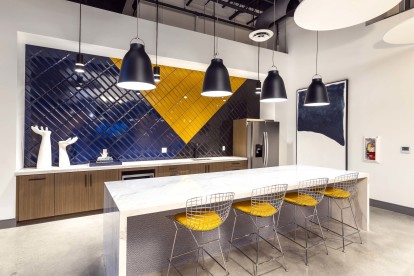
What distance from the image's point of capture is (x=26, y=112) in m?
3.86

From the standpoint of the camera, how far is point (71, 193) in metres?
3.71

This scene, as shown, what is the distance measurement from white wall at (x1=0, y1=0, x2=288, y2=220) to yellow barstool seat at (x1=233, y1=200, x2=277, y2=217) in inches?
124

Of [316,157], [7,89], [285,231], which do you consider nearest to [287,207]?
[285,231]

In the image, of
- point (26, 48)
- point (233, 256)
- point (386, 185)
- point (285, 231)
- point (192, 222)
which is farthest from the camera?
point (386, 185)

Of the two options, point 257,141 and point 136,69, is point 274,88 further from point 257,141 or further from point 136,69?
point 257,141

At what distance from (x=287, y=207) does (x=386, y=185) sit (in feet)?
7.69

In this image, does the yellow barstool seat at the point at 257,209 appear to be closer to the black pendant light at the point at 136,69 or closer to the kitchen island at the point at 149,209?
the kitchen island at the point at 149,209

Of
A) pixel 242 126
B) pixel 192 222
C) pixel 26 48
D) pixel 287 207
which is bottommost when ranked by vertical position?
pixel 287 207

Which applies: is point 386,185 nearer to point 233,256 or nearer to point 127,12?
point 233,256

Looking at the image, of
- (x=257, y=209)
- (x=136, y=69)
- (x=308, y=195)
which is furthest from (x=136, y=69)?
(x=308, y=195)

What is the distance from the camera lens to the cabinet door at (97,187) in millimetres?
3854

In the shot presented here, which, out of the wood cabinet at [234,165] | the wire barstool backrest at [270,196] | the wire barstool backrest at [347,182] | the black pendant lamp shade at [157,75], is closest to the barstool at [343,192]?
the wire barstool backrest at [347,182]

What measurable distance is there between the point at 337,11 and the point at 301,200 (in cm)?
190

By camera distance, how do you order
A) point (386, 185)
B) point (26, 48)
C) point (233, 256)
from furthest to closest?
1. point (386, 185)
2. point (26, 48)
3. point (233, 256)
